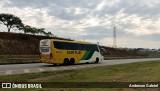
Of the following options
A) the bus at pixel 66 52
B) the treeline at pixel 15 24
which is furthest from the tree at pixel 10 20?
the bus at pixel 66 52

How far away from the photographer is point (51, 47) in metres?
34.6

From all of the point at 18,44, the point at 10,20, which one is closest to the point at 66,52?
the point at 18,44

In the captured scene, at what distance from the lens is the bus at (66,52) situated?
114ft

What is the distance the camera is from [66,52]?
1451 inches

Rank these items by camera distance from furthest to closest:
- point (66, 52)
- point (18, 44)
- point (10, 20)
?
point (10, 20), point (18, 44), point (66, 52)

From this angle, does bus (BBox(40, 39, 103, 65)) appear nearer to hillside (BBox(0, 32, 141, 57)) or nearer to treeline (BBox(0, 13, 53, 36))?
hillside (BBox(0, 32, 141, 57))

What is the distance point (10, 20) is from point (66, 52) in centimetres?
4962

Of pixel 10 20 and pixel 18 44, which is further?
→ pixel 10 20

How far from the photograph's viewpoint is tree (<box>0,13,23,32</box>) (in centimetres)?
8300

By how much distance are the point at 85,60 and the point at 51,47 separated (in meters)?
8.01

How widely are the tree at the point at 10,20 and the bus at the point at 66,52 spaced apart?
4370 centimetres

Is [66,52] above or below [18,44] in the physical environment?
below

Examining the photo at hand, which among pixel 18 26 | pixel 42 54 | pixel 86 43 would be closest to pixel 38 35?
pixel 18 26

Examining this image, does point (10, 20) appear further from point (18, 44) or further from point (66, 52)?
point (66, 52)
